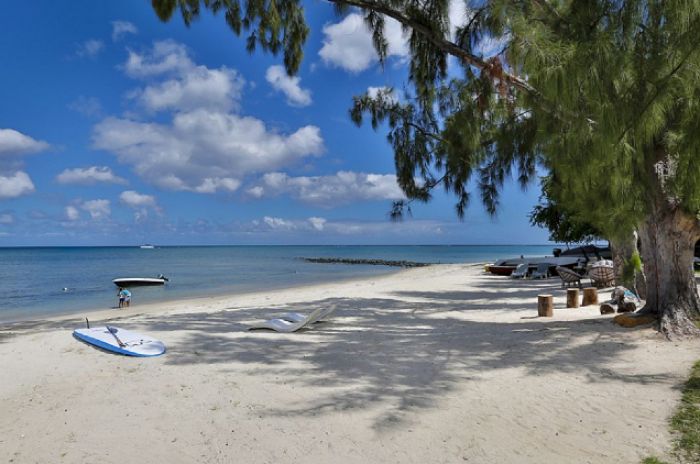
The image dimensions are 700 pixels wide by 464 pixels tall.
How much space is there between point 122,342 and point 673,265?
779 cm

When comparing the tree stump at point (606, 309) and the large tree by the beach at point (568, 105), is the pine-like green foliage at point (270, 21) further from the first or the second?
the tree stump at point (606, 309)

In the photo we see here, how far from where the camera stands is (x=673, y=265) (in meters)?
6.89

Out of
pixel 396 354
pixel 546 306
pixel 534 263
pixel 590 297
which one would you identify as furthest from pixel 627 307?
pixel 534 263

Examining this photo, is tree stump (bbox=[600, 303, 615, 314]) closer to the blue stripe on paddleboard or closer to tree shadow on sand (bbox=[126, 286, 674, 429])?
tree shadow on sand (bbox=[126, 286, 674, 429])

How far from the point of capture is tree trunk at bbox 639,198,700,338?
264 inches

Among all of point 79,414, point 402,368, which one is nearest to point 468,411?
point 402,368

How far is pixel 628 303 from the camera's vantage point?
8242 millimetres

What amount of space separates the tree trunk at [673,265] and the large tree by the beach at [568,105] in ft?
0.05

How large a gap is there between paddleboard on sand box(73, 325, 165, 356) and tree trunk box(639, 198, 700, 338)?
6.95 m

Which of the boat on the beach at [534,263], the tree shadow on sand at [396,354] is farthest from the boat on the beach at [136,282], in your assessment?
the boat on the beach at [534,263]

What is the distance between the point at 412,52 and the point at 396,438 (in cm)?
619

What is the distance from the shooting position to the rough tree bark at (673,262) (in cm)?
670

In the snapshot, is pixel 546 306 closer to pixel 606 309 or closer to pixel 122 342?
pixel 606 309

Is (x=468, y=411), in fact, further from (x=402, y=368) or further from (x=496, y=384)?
(x=402, y=368)
